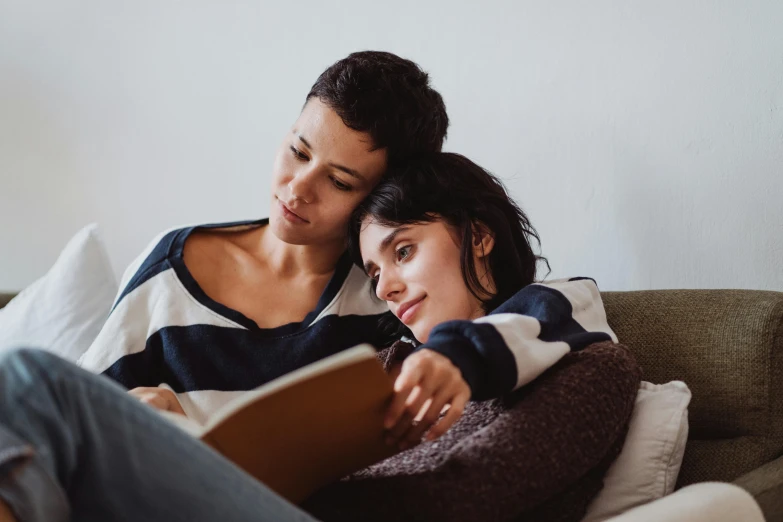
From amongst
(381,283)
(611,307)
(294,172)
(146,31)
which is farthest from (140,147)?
(611,307)

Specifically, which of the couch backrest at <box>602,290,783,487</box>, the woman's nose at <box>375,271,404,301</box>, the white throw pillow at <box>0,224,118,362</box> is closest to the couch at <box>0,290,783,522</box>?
the couch backrest at <box>602,290,783,487</box>

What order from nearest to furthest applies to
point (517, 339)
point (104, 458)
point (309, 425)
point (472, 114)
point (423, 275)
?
point (104, 458), point (309, 425), point (517, 339), point (423, 275), point (472, 114)

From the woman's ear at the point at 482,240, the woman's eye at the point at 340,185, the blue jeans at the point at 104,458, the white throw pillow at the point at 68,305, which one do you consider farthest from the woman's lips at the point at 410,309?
the white throw pillow at the point at 68,305

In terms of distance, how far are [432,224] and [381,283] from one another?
11cm

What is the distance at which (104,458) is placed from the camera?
0.68 metres

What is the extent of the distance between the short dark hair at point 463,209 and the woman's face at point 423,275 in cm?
1

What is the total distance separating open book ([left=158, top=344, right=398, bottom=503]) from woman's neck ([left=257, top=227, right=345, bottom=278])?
60cm

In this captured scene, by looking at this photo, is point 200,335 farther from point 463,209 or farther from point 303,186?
point 463,209

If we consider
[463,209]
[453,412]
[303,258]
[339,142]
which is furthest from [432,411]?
[303,258]

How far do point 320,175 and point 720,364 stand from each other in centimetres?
64

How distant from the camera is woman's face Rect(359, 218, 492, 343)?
122 centimetres

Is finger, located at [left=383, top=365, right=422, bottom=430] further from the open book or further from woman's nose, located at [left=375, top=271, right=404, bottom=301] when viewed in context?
woman's nose, located at [left=375, top=271, right=404, bottom=301]

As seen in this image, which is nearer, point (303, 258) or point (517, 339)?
point (517, 339)

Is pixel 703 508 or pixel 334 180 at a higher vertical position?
pixel 334 180
